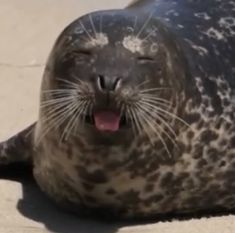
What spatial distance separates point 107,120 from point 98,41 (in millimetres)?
384

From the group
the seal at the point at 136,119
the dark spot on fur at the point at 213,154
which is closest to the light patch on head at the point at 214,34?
the seal at the point at 136,119

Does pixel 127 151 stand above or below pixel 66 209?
above

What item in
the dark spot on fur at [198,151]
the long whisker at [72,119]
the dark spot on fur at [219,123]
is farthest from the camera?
the dark spot on fur at [219,123]

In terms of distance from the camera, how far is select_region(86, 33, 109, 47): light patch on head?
5098 mm

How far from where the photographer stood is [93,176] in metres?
5.29

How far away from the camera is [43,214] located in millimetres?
5609

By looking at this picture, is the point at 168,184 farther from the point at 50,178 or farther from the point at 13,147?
the point at 13,147

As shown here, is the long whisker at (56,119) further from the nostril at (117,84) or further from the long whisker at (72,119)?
the nostril at (117,84)

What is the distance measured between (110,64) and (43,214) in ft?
3.11

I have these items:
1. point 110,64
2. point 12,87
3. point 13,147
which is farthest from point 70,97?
point 12,87

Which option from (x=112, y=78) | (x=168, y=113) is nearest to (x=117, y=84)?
(x=112, y=78)

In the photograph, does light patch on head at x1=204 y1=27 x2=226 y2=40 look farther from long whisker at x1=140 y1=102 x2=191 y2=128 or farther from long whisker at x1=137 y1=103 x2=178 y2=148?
long whisker at x1=137 y1=103 x2=178 y2=148

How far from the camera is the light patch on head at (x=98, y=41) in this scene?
5098 mm

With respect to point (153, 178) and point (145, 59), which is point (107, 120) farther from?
point (153, 178)
